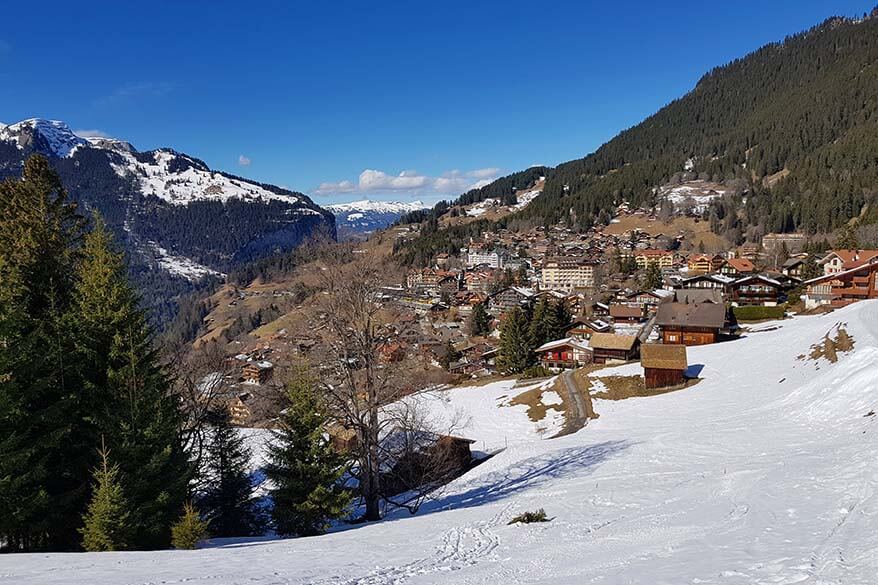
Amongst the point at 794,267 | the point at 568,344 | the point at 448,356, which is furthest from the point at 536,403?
the point at 794,267

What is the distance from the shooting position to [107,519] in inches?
467

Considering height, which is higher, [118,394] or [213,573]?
[118,394]

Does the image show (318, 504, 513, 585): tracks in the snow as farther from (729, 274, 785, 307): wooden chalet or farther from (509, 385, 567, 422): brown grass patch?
(729, 274, 785, 307): wooden chalet

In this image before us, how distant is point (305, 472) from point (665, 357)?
34.7 m

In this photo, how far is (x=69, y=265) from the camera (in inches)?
740

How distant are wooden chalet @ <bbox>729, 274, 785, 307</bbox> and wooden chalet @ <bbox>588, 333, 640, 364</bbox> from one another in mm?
31092

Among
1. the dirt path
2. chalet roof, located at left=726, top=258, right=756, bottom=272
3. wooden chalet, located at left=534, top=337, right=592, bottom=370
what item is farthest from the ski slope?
chalet roof, located at left=726, top=258, right=756, bottom=272

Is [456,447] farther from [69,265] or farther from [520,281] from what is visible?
[520,281]

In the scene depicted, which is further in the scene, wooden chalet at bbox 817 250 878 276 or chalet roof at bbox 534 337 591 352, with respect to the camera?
wooden chalet at bbox 817 250 878 276

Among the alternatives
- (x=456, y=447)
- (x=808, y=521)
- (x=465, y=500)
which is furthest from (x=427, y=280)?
(x=808, y=521)

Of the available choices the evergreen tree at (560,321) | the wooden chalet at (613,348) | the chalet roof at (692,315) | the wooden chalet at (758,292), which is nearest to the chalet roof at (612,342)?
the wooden chalet at (613,348)

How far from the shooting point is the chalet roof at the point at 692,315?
184 feet

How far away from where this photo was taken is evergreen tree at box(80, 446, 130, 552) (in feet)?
38.9

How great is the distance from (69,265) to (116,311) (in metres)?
6.46
